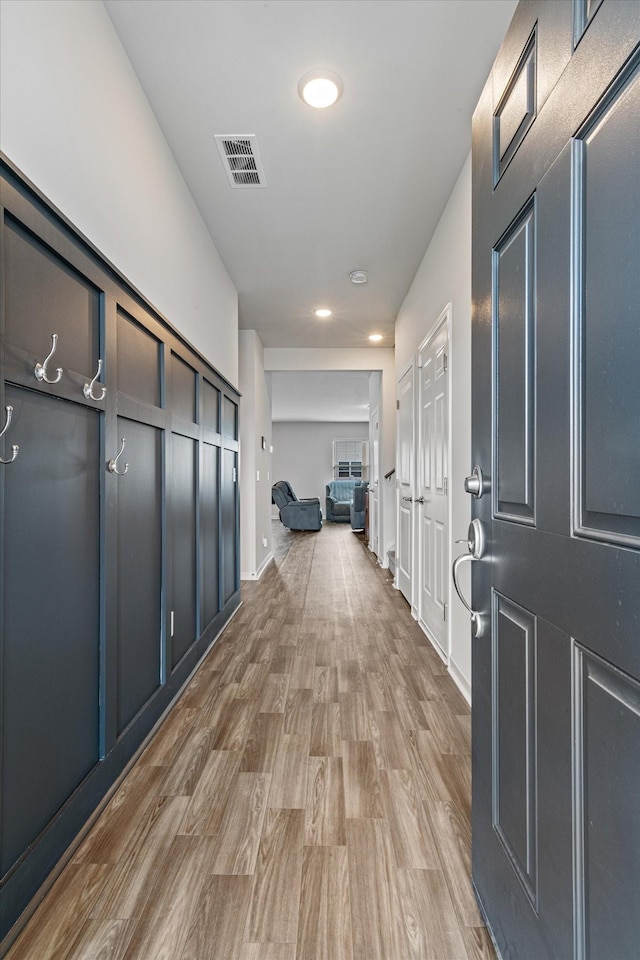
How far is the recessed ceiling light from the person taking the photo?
196cm

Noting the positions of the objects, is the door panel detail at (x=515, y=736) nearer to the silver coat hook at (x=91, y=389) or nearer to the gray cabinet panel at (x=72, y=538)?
the gray cabinet panel at (x=72, y=538)

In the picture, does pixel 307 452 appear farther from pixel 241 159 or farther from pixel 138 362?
pixel 138 362

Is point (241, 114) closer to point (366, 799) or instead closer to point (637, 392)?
point (637, 392)

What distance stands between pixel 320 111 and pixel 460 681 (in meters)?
2.60

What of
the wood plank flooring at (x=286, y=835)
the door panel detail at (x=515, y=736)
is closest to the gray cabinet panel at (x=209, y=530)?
the wood plank flooring at (x=286, y=835)

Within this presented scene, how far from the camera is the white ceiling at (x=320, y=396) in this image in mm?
8250

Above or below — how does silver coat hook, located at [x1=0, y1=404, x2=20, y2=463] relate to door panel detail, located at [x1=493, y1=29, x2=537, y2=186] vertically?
below

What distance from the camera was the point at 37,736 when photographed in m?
1.23

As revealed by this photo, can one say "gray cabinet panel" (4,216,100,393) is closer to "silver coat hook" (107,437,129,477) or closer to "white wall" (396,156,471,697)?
"silver coat hook" (107,437,129,477)

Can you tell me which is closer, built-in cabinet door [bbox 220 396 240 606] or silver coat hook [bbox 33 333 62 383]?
silver coat hook [bbox 33 333 62 383]

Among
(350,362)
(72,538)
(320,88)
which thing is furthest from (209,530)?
(350,362)

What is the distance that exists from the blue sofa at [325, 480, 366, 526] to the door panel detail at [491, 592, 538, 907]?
1054cm

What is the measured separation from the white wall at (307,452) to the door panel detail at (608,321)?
1320 centimetres

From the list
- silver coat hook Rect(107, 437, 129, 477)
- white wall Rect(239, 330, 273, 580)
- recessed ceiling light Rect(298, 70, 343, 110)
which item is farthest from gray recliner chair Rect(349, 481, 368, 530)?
silver coat hook Rect(107, 437, 129, 477)
